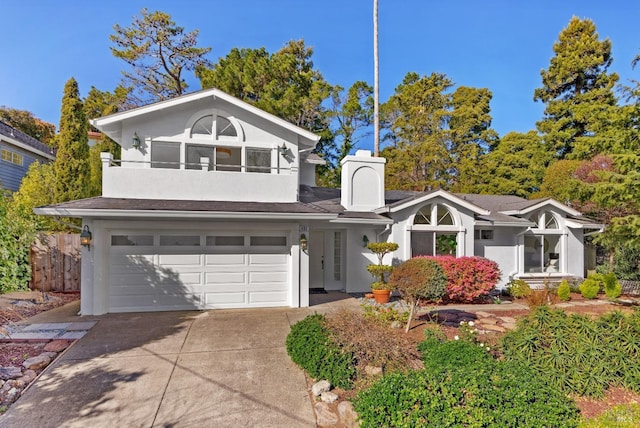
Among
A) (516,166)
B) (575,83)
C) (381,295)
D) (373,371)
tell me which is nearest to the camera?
(373,371)

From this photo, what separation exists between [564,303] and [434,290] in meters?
6.18

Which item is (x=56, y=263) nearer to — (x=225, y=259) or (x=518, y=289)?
(x=225, y=259)

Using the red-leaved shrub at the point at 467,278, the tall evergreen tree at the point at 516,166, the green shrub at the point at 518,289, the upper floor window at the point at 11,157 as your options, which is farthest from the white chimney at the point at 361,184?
the upper floor window at the point at 11,157

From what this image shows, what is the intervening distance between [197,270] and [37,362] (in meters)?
3.93

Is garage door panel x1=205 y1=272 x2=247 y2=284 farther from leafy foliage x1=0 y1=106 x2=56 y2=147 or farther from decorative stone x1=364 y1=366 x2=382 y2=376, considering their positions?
leafy foliage x1=0 y1=106 x2=56 y2=147

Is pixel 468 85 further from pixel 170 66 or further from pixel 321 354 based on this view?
pixel 321 354

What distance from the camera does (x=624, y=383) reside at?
4.68 metres

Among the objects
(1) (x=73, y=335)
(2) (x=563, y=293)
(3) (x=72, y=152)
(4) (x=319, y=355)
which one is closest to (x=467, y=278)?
(2) (x=563, y=293)

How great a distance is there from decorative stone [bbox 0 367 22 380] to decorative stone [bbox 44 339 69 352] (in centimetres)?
80

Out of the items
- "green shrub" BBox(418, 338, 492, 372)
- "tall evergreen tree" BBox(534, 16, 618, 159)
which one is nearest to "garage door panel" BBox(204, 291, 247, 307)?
"green shrub" BBox(418, 338, 492, 372)

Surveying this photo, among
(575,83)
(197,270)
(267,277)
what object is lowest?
(267,277)

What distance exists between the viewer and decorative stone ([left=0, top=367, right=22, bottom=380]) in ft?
15.9

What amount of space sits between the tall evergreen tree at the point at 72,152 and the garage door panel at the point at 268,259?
30.8ft

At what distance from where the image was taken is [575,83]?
82.0 feet
